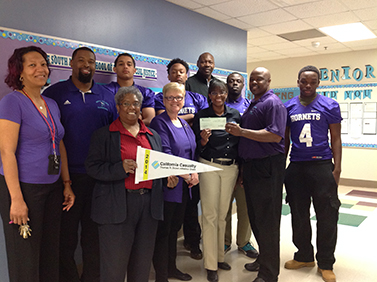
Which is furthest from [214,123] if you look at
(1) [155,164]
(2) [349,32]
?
(2) [349,32]

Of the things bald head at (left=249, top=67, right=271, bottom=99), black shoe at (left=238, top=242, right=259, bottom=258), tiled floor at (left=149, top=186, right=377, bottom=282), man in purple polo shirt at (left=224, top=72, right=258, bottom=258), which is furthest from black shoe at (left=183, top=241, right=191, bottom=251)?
bald head at (left=249, top=67, right=271, bottom=99)

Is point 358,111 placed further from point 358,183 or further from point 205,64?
point 205,64

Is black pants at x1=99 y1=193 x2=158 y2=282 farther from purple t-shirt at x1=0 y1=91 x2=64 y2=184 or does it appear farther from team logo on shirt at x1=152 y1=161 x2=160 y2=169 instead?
purple t-shirt at x1=0 y1=91 x2=64 y2=184

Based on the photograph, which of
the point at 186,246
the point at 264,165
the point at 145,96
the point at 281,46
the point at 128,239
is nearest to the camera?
the point at 128,239

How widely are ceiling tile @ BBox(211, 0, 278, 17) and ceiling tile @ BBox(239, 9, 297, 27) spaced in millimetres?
174

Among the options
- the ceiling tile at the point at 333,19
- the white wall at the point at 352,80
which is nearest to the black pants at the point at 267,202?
the ceiling tile at the point at 333,19

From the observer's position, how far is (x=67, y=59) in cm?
296

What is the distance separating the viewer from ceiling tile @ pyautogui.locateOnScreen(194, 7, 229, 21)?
438 cm

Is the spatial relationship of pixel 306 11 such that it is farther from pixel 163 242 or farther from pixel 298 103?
pixel 163 242

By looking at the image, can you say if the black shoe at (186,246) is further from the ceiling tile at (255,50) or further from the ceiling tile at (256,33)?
the ceiling tile at (255,50)

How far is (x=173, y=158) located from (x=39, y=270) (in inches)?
47.1

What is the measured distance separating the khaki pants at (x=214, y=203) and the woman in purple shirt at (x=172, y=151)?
0.23 metres

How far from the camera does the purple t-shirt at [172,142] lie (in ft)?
8.02

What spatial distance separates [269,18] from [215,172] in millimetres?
3094
